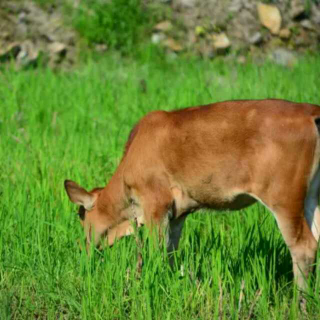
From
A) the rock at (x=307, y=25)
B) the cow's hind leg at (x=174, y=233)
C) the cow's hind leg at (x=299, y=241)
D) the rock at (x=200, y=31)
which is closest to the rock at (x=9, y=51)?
the rock at (x=200, y=31)

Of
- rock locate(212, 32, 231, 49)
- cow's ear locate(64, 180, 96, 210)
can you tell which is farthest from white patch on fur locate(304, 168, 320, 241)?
rock locate(212, 32, 231, 49)

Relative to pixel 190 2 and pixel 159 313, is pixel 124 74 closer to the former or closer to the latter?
pixel 190 2

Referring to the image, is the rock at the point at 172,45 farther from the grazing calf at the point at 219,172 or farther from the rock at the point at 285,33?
the grazing calf at the point at 219,172

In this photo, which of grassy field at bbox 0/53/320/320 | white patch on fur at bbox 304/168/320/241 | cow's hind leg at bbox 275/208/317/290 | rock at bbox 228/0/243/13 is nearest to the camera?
grassy field at bbox 0/53/320/320

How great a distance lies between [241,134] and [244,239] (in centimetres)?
93

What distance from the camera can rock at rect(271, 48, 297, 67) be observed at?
11.1 meters

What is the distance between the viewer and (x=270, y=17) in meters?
11.9

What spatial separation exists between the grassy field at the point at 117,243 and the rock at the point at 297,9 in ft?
7.80

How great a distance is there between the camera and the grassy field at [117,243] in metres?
4.87

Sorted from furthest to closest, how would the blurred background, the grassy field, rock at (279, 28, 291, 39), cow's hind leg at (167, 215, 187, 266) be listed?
rock at (279, 28, 291, 39), the blurred background, cow's hind leg at (167, 215, 187, 266), the grassy field

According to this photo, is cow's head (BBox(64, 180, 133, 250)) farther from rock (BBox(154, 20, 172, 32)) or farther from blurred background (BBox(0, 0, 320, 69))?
rock (BBox(154, 20, 172, 32))

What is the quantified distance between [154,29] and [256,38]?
139 centimetres

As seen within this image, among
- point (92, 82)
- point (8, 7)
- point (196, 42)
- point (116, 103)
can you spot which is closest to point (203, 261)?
point (116, 103)

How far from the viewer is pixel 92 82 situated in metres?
9.77
